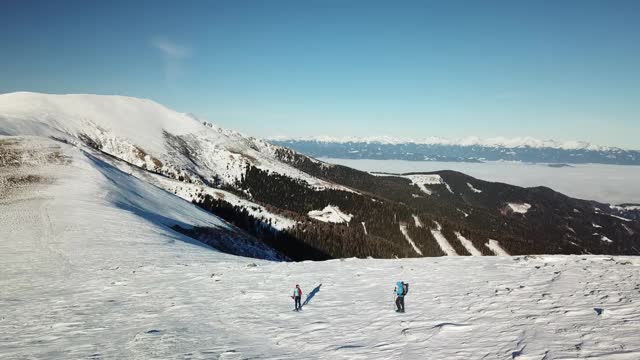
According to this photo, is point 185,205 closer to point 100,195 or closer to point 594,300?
point 100,195

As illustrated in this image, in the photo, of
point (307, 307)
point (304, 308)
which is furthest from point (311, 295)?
point (304, 308)

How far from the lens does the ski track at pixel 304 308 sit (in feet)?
47.2

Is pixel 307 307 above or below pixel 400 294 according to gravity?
below

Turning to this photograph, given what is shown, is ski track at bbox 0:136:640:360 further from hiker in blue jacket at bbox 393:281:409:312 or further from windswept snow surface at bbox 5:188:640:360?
hiker in blue jacket at bbox 393:281:409:312

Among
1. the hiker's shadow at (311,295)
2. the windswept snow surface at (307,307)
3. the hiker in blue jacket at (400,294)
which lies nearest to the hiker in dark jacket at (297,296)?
the windswept snow surface at (307,307)

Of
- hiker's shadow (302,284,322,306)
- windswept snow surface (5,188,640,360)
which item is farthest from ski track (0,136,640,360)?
hiker's shadow (302,284,322,306)

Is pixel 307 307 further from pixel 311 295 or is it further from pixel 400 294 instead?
pixel 400 294

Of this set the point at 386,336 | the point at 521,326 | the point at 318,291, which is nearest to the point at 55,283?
the point at 318,291

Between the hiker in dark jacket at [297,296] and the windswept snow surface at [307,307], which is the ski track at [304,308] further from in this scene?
the hiker in dark jacket at [297,296]

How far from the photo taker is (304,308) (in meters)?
21.2

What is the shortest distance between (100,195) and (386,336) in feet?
192

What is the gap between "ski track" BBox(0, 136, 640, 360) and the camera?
14.4m

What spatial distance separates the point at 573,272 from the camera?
2584 cm

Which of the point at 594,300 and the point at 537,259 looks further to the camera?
the point at 537,259
